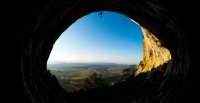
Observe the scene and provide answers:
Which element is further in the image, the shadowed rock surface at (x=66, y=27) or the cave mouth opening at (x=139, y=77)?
the cave mouth opening at (x=139, y=77)

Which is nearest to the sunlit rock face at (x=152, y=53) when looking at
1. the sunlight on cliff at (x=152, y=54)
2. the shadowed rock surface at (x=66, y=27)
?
the sunlight on cliff at (x=152, y=54)

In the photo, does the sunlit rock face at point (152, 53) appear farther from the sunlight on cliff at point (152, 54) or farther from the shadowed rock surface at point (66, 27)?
the shadowed rock surface at point (66, 27)

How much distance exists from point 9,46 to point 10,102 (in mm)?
1516

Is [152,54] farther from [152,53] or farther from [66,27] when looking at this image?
[66,27]

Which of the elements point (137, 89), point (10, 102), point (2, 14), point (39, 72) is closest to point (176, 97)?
point (137, 89)

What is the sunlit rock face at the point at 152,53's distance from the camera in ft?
42.6

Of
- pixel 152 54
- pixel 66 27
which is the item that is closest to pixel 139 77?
pixel 152 54

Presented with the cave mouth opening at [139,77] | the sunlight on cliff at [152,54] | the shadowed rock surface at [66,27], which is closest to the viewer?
the shadowed rock surface at [66,27]

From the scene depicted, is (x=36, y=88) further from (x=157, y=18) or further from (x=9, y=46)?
(x=157, y=18)

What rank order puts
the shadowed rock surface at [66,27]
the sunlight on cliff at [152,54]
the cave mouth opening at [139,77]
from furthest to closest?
the sunlight on cliff at [152,54] → the cave mouth opening at [139,77] → the shadowed rock surface at [66,27]

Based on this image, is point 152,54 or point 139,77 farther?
point 152,54

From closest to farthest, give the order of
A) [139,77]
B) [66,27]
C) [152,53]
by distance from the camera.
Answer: [66,27], [139,77], [152,53]

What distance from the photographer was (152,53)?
15.5 meters

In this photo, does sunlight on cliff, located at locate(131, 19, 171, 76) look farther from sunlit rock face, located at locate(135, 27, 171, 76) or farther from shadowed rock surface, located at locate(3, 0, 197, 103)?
shadowed rock surface, located at locate(3, 0, 197, 103)
